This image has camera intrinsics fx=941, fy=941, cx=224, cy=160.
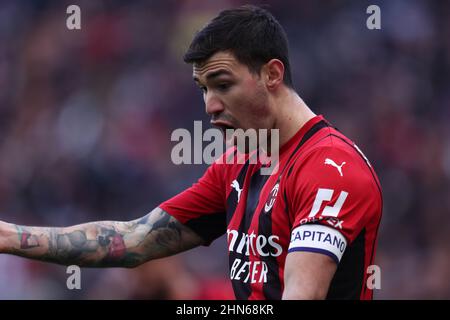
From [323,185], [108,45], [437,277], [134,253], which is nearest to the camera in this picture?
[323,185]

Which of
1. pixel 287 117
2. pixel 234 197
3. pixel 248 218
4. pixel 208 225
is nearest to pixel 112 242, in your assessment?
pixel 208 225

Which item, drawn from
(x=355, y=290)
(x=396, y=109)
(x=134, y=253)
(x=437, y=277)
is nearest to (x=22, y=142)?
(x=396, y=109)

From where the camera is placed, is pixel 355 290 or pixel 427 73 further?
pixel 427 73

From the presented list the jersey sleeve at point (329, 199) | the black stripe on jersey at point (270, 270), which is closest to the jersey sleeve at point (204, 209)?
the black stripe on jersey at point (270, 270)

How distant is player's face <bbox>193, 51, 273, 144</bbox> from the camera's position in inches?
154

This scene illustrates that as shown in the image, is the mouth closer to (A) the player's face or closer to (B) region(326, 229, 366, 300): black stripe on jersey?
(A) the player's face

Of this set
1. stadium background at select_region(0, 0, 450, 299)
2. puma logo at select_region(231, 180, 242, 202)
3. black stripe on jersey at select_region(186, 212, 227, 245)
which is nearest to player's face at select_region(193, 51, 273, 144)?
puma logo at select_region(231, 180, 242, 202)

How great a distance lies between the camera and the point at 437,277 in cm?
859

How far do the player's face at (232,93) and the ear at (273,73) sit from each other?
0.10 ft

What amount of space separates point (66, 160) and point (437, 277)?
158 inches

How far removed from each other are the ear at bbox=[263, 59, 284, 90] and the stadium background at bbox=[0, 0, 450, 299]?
4.30 metres

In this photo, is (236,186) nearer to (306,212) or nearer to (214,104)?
(214,104)

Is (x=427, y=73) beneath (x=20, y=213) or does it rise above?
above

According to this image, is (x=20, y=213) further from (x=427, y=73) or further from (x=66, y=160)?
(x=427, y=73)
